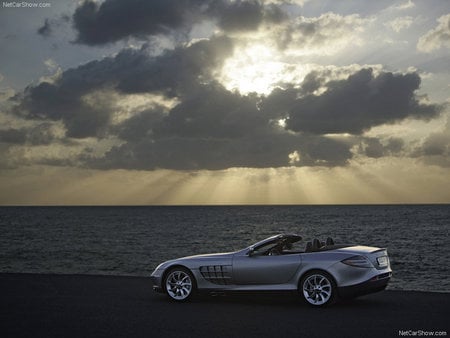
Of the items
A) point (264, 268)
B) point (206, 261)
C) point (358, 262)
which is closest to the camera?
point (358, 262)

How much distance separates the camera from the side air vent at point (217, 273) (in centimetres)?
1152

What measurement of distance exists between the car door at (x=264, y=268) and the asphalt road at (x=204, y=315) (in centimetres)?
40

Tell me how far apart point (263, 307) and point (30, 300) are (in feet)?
17.0

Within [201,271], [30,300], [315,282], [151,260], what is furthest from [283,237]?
[151,260]

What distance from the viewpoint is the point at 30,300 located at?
12.2 metres

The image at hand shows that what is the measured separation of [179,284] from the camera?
39.6ft

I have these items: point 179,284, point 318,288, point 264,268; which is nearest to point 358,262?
point 318,288

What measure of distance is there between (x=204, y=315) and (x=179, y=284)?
207 centimetres

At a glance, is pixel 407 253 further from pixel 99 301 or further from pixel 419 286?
pixel 99 301

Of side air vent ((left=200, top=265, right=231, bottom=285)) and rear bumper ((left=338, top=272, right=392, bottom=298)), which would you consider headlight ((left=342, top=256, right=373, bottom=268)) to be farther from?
side air vent ((left=200, top=265, right=231, bottom=285))

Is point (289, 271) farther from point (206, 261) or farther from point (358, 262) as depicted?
point (206, 261)

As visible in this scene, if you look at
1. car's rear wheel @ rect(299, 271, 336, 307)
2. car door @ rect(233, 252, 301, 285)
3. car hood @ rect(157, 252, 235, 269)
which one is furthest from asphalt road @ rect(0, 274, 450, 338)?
car hood @ rect(157, 252, 235, 269)

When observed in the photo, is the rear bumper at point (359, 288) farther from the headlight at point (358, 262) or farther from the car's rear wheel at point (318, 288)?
the headlight at point (358, 262)

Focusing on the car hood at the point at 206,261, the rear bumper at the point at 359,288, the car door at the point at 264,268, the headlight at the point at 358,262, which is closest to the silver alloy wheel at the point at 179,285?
the car hood at the point at 206,261
